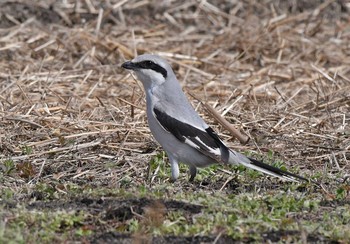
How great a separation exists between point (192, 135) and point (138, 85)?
8.20 ft

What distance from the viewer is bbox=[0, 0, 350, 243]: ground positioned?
561 cm

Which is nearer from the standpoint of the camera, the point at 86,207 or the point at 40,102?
the point at 86,207

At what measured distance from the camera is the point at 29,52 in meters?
11.4

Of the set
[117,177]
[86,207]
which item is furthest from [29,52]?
[86,207]

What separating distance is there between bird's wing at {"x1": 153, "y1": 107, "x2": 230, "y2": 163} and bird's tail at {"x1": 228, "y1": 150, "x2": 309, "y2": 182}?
0.27 ft

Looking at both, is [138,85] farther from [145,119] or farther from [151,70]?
[151,70]

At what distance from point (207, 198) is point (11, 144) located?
2.66 metres

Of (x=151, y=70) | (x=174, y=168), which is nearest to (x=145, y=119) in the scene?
(x=151, y=70)

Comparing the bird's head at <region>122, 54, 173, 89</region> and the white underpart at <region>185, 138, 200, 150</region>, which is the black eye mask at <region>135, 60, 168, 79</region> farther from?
the white underpart at <region>185, 138, 200, 150</region>

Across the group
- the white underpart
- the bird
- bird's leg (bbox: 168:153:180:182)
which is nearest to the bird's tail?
the bird

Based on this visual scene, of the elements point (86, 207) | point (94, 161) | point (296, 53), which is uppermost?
point (86, 207)

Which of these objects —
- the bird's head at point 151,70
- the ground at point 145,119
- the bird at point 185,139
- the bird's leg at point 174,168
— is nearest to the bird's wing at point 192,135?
the bird at point 185,139

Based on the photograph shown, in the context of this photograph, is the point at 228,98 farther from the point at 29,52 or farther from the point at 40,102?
the point at 29,52

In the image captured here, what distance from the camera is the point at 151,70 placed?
7434 millimetres
